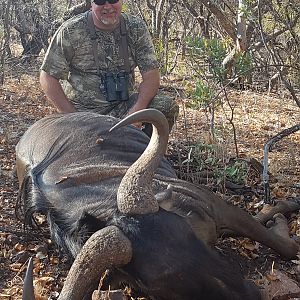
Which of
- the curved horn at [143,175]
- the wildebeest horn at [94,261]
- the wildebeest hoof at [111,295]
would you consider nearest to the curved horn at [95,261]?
the wildebeest horn at [94,261]

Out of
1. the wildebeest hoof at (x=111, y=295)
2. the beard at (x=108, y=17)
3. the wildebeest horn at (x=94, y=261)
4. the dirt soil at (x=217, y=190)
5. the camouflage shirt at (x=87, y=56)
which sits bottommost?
the dirt soil at (x=217, y=190)

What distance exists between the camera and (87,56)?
19.6ft

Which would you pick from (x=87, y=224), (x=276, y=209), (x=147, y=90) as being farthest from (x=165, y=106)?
(x=87, y=224)

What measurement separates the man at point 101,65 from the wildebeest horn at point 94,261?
9.85 ft

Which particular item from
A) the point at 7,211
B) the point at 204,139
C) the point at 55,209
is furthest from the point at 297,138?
the point at 55,209

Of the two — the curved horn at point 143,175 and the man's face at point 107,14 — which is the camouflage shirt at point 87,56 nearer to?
the man's face at point 107,14

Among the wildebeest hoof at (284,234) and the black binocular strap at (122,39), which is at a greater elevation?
the black binocular strap at (122,39)

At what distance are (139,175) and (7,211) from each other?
210cm

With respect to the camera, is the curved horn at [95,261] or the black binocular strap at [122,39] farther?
the black binocular strap at [122,39]

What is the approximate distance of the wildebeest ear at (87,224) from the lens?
3.20 meters

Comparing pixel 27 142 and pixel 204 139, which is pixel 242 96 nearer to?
→ pixel 204 139

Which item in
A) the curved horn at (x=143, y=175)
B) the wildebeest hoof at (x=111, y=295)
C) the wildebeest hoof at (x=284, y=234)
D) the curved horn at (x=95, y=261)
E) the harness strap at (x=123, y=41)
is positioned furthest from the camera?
the harness strap at (x=123, y=41)

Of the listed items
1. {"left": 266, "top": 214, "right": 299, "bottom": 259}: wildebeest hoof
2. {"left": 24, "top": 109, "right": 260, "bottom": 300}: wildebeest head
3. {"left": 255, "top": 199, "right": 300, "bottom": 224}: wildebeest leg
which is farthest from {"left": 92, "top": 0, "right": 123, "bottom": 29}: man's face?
{"left": 24, "top": 109, "right": 260, "bottom": 300}: wildebeest head

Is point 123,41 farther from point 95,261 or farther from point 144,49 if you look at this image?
point 95,261
